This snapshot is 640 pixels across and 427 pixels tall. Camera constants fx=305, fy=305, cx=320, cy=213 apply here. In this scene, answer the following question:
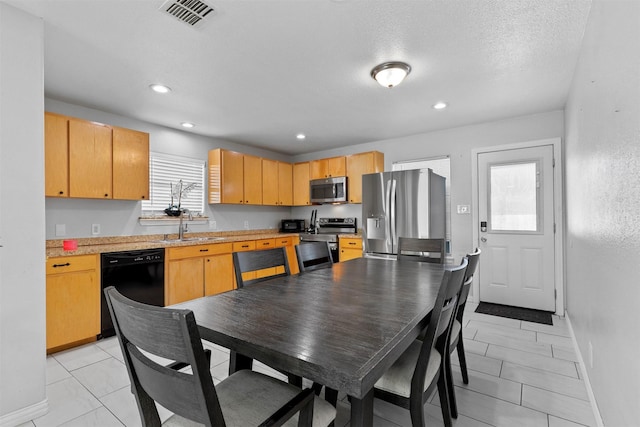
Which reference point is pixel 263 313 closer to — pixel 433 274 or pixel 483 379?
pixel 433 274

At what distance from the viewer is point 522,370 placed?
2342 mm

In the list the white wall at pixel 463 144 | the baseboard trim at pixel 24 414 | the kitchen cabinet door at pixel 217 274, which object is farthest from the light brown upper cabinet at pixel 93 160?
the white wall at pixel 463 144

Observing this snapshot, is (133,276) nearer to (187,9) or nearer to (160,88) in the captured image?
(160,88)

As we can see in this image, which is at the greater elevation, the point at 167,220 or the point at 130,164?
the point at 130,164

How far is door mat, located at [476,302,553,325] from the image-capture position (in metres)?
3.44

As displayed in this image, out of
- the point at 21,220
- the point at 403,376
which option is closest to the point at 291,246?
the point at 21,220

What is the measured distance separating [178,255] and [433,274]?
112 inches

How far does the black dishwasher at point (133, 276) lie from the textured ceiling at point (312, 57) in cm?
163

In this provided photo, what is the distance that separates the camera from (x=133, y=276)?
3152mm

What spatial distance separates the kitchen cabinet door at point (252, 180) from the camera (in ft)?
15.9

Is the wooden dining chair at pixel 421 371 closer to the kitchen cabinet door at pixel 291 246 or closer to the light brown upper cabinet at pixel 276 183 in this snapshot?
the kitchen cabinet door at pixel 291 246

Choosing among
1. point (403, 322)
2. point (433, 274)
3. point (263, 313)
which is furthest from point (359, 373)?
point (433, 274)

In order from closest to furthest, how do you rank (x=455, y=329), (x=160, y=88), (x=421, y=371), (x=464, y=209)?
(x=421, y=371), (x=455, y=329), (x=160, y=88), (x=464, y=209)

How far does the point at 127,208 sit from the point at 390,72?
3371 millimetres
